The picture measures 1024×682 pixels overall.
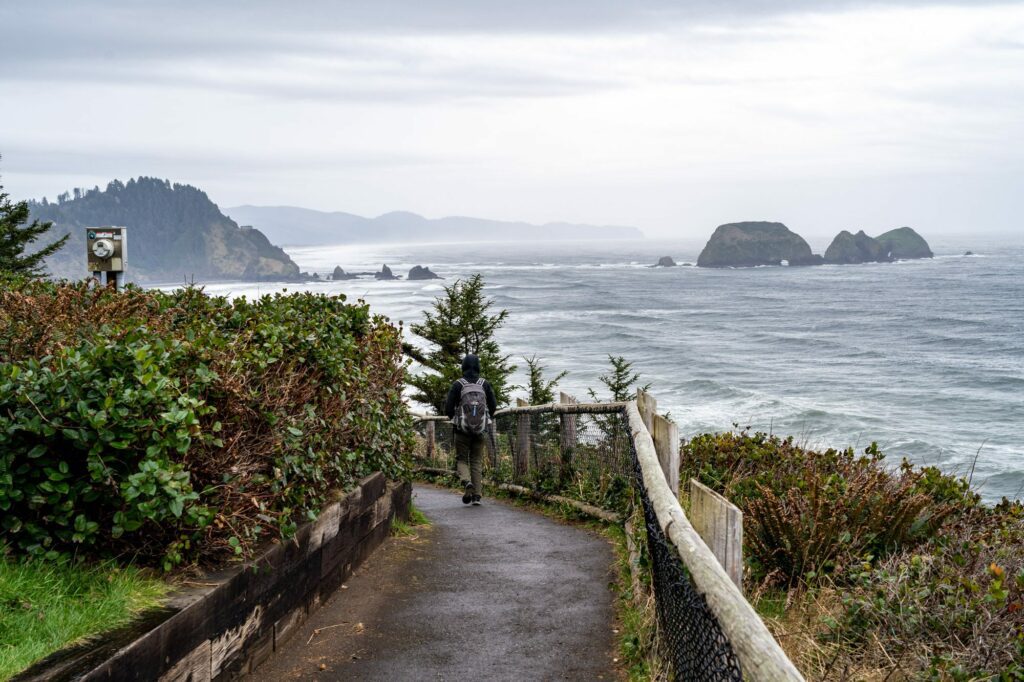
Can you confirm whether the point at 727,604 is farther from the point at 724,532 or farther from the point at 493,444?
the point at 493,444

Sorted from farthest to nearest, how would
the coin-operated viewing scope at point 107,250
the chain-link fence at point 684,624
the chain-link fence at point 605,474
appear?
the coin-operated viewing scope at point 107,250, the chain-link fence at point 605,474, the chain-link fence at point 684,624

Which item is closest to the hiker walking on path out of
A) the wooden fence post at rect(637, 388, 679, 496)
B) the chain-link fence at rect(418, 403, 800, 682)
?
the chain-link fence at rect(418, 403, 800, 682)

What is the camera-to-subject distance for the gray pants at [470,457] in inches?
467

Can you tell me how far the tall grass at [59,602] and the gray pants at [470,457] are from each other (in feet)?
24.3

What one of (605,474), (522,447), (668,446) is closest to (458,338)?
(522,447)

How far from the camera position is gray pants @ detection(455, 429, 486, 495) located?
38.9 ft

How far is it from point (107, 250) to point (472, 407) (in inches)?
164

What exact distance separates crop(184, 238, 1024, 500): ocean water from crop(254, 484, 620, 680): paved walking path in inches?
126

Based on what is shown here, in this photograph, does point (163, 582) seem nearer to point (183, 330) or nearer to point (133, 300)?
point (183, 330)

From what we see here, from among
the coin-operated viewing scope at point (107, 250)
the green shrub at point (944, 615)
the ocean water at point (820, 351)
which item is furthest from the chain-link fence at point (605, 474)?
the coin-operated viewing scope at point (107, 250)

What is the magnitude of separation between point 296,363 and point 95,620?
2636mm

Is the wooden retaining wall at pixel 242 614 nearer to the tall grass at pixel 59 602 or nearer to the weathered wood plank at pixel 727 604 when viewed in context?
the tall grass at pixel 59 602

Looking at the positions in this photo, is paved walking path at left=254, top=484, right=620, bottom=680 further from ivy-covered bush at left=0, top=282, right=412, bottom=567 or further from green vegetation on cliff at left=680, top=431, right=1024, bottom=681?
green vegetation on cliff at left=680, top=431, right=1024, bottom=681

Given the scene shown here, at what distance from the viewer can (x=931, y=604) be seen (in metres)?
4.66
